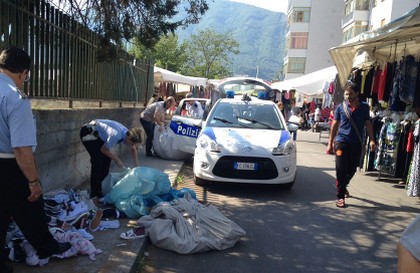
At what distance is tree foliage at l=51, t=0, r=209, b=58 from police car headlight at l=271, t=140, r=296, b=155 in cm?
283

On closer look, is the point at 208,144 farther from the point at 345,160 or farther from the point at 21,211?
the point at 21,211

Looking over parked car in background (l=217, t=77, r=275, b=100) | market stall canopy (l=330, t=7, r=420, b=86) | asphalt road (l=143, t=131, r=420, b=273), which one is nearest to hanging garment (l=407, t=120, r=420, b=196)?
asphalt road (l=143, t=131, r=420, b=273)

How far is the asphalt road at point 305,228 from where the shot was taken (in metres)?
3.87

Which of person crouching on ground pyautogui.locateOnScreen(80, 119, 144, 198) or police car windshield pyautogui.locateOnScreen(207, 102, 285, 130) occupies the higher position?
police car windshield pyautogui.locateOnScreen(207, 102, 285, 130)

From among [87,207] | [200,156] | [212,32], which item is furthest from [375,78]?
[212,32]

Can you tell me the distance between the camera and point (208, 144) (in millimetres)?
6773

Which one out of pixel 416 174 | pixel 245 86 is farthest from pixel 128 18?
pixel 245 86

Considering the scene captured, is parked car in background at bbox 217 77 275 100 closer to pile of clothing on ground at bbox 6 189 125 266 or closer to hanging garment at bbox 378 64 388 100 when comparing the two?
hanging garment at bbox 378 64 388 100

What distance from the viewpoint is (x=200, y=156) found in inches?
268

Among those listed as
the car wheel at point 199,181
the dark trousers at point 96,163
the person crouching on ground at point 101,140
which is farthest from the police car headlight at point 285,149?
the dark trousers at point 96,163

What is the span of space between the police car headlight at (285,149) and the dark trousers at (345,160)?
0.85 m

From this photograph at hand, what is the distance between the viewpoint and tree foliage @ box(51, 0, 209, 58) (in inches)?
231

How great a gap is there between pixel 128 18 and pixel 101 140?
7.12 ft

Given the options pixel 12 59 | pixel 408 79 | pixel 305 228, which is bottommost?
pixel 305 228
